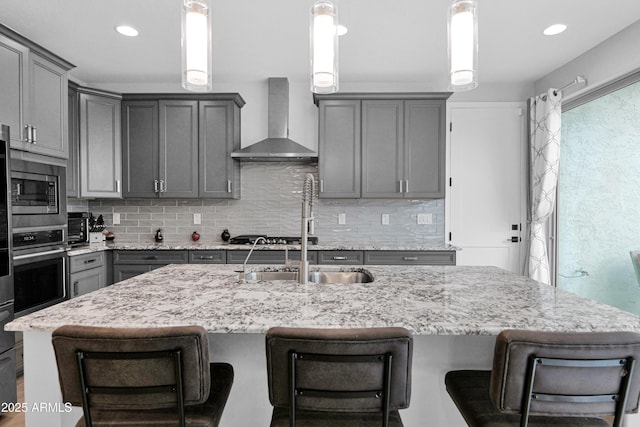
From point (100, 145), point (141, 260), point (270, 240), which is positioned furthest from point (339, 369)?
point (100, 145)

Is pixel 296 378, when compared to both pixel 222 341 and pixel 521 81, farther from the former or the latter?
pixel 521 81

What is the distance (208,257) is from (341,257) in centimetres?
131

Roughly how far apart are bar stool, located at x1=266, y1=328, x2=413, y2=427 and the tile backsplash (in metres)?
3.15

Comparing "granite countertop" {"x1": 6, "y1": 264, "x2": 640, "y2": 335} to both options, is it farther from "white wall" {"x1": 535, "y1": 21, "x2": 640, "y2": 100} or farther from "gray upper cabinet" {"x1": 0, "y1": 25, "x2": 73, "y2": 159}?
"white wall" {"x1": 535, "y1": 21, "x2": 640, "y2": 100}

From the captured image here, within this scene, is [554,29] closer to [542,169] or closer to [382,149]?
[542,169]

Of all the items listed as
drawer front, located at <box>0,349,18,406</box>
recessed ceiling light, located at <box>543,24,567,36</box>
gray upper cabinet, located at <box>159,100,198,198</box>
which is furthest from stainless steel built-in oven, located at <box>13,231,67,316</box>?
recessed ceiling light, located at <box>543,24,567,36</box>

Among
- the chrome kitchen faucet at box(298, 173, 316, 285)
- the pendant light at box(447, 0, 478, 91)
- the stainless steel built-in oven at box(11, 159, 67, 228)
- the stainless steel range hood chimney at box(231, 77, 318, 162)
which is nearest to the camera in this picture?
the pendant light at box(447, 0, 478, 91)

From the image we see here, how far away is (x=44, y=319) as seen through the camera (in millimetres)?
1210

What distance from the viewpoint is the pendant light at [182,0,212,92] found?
1.40 m

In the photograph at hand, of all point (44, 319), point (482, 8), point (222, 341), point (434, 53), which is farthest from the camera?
A: point (434, 53)

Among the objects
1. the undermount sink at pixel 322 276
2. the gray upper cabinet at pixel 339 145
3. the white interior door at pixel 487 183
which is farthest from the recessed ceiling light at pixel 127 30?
the white interior door at pixel 487 183

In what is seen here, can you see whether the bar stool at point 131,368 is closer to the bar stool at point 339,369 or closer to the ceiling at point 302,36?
the bar stool at point 339,369

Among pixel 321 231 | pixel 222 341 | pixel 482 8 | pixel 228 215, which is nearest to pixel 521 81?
pixel 482 8

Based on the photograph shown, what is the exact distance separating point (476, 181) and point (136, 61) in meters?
3.82
